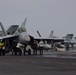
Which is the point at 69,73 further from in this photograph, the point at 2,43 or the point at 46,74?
the point at 2,43

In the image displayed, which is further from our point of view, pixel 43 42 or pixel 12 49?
pixel 43 42

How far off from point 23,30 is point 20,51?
12.0 ft

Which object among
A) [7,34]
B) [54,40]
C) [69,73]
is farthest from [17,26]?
[69,73]

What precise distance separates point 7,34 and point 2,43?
2.52m

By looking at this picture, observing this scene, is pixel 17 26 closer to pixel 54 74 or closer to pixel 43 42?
pixel 43 42

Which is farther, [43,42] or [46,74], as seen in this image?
[43,42]

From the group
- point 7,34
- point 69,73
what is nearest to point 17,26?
point 7,34

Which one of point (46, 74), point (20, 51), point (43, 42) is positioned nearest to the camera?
point (46, 74)

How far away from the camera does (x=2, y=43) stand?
2347 inches

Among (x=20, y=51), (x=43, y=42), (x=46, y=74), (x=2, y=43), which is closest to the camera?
(x=46, y=74)

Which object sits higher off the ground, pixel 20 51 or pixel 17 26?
pixel 17 26

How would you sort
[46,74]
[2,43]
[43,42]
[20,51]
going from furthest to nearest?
[43,42] → [2,43] → [20,51] → [46,74]

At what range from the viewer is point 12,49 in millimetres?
A: 58969

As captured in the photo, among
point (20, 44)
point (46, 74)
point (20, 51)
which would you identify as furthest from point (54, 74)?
A: point (20, 44)
